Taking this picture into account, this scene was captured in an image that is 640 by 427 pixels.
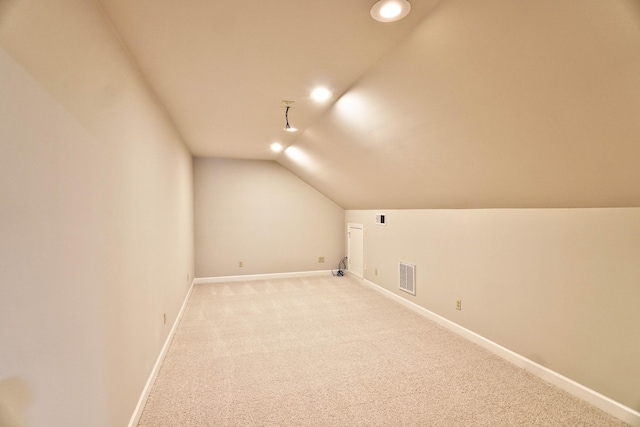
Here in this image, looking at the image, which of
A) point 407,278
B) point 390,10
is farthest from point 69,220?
point 407,278

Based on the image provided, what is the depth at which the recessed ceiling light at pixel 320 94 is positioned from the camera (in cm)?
247

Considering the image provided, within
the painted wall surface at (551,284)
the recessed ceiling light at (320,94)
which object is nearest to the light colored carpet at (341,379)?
the painted wall surface at (551,284)

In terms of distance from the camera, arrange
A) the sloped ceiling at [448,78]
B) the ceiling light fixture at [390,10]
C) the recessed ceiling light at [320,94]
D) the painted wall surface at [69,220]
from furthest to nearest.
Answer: the recessed ceiling light at [320,94], the ceiling light fixture at [390,10], the sloped ceiling at [448,78], the painted wall surface at [69,220]

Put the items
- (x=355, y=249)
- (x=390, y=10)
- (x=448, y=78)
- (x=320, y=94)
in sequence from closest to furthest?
1. (x=390, y=10)
2. (x=448, y=78)
3. (x=320, y=94)
4. (x=355, y=249)

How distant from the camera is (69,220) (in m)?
1.17

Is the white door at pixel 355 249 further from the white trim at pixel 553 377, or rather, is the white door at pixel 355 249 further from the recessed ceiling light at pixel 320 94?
the recessed ceiling light at pixel 320 94

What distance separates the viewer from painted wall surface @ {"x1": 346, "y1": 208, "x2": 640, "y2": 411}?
1929 mm

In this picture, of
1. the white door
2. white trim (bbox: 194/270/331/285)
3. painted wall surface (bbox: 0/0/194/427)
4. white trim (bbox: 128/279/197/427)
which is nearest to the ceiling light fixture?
painted wall surface (bbox: 0/0/194/427)

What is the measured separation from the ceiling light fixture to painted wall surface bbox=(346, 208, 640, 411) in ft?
5.89

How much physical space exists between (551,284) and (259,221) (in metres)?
4.58

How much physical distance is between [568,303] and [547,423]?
823 millimetres

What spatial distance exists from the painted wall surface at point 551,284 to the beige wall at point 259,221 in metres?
2.81

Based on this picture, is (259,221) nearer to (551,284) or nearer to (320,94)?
(320,94)

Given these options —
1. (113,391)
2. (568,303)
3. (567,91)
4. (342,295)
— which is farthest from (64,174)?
(342,295)
